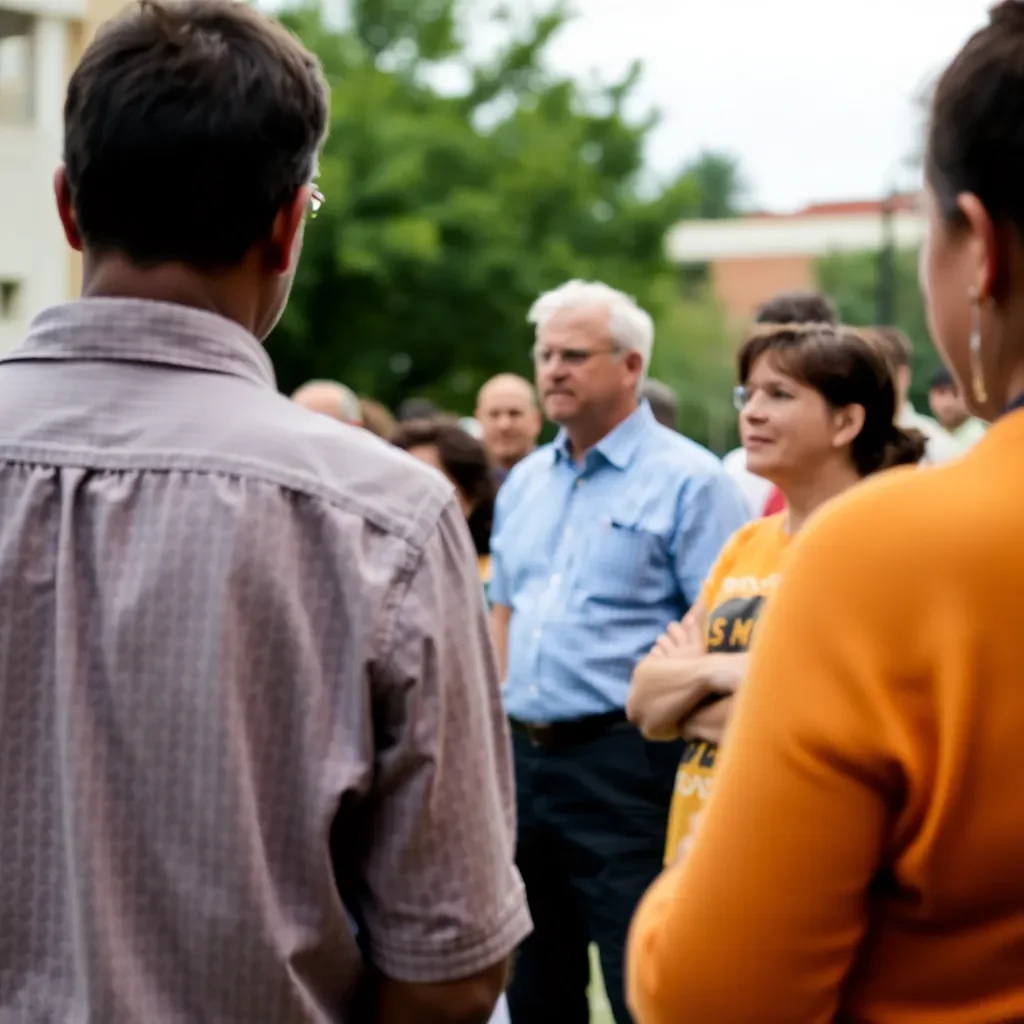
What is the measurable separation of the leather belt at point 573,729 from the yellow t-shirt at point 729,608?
0.77 meters

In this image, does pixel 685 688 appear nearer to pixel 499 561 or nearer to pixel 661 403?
pixel 499 561

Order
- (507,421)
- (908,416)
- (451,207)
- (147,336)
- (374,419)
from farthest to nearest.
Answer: (451,207), (374,419), (507,421), (908,416), (147,336)

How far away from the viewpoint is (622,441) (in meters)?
5.06

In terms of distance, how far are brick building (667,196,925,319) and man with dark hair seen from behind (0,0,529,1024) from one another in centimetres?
8613

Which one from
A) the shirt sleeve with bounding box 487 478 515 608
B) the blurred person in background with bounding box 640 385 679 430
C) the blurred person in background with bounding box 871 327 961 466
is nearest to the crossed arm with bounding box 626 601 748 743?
the shirt sleeve with bounding box 487 478 515 608

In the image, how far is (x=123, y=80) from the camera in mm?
1722

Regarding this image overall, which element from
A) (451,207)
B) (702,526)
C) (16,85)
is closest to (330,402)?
(702,526)

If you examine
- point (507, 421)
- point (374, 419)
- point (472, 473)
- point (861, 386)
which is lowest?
point (374, 419)

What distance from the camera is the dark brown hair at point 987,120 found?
1.38m

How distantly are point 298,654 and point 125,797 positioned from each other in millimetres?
219

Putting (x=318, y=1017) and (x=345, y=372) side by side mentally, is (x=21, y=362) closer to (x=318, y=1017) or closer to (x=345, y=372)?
(x=318, y=1017)

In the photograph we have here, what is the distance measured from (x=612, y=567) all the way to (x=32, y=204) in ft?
65.3

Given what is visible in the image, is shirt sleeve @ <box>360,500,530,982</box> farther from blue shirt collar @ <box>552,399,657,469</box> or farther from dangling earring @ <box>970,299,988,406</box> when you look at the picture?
blue shirt collar @ <box>552,399,657,469</box>

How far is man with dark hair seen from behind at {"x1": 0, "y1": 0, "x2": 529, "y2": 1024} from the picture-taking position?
1675 mm
